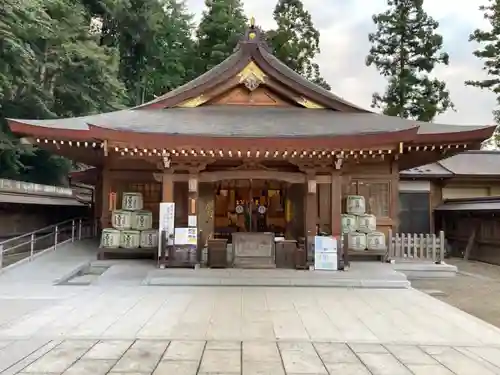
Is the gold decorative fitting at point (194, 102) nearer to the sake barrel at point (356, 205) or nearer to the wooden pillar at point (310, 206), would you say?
the wooden pillar at point (310, 206)

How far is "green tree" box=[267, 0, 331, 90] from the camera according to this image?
101ft

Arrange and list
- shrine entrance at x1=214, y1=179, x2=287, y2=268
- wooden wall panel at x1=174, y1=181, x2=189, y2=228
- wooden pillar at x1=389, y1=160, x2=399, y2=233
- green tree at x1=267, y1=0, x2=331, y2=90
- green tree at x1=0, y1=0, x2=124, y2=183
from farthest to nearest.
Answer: green tree at x1=267, y1=0, x2=331, y2=90, green tree at x1=0, y1=0, x2=124, y2=183, shrine entrance at x1=214, y1=179, x2=287, y2=268, wooden pillar at x1=389, y1=160, x2=399, y2=233, wooden wall panel at x1=174, y1=181, x2=189, y2=228

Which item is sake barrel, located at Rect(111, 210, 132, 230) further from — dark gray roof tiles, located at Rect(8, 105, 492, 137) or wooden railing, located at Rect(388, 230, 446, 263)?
wooden railing, located at Rect(388, 230, 446, 263)

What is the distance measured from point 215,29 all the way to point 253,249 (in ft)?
81.2

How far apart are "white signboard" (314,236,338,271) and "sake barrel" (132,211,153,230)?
4.74 meters

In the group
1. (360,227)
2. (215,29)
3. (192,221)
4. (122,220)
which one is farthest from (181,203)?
(215,29)

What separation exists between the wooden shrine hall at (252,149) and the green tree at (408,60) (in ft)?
57.0

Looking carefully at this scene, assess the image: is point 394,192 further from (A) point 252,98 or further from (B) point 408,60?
(B) point 408,60

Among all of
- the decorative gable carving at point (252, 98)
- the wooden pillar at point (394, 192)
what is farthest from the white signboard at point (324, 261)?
the decorative gable carving at point (252, 98)

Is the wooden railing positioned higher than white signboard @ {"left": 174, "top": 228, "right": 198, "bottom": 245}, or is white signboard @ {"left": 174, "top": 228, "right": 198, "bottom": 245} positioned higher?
white signboard @ {"left": 174, "top": 228, "right": 198, "bottom": 245}

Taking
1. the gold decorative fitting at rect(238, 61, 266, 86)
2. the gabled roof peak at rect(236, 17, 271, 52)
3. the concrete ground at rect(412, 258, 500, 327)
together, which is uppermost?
the gabled roof peak at rect(236, 17, 271, 52)

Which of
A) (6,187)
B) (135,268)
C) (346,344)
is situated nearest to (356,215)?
(135,268)

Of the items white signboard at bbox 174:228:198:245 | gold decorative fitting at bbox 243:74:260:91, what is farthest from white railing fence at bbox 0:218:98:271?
gold decorative fitting at bbox 243:74:260:91

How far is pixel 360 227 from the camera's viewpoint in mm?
12195
